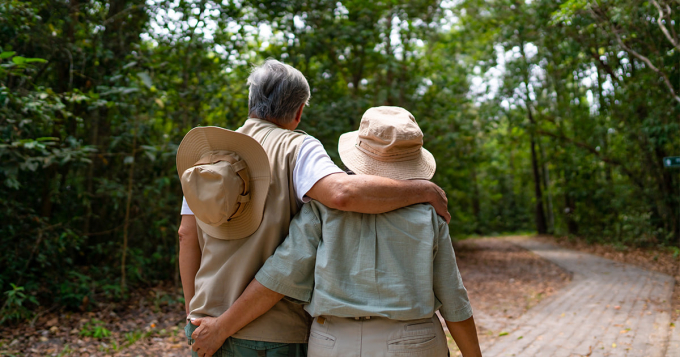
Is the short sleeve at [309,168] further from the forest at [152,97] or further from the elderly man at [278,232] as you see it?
the forest at [152,97]

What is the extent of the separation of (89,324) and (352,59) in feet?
19.1

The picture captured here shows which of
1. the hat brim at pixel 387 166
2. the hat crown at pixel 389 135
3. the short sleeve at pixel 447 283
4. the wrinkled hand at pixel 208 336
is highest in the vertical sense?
the hat crown at pixel 389 135

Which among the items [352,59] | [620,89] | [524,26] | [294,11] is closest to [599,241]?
[620,89]

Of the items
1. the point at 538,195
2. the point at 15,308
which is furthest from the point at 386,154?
the point at 538,195

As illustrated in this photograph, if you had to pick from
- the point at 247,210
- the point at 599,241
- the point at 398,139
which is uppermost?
the point at 398,139

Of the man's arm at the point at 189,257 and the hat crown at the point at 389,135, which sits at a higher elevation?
the hat crown at the point at 389,135

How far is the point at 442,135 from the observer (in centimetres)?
1002

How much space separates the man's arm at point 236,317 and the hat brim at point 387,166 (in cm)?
56

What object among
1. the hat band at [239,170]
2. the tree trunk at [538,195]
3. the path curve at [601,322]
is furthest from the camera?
the tree trunk at [538,195]

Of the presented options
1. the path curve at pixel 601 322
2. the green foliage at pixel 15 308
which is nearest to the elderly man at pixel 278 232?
the path curve at pixel 601 322

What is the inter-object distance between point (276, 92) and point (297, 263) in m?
0.69

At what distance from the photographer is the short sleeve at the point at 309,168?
175 cm

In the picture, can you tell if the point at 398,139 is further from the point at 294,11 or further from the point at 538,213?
the point at 538,213

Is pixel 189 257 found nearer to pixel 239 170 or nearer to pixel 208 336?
pixel 208 336
